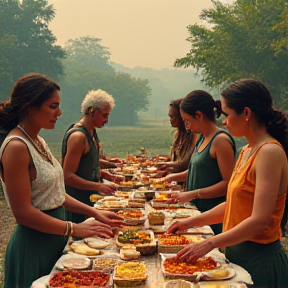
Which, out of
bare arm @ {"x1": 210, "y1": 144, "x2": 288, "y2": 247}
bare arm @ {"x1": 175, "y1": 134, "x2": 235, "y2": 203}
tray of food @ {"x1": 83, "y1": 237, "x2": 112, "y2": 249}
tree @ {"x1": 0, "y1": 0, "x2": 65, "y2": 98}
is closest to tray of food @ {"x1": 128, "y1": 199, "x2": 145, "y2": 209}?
bare arm @ {"x1": 175, "y1": 134, "x2": 235, "y2": 203}

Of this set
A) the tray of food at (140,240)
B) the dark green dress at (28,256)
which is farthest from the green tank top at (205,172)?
the dark green dress at (28,256)

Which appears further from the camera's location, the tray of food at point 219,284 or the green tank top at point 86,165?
the green tank top at point 86,165

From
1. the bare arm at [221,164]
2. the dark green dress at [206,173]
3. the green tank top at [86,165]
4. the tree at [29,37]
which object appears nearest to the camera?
the bare arm at [221,164]

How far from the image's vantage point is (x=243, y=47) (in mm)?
24328

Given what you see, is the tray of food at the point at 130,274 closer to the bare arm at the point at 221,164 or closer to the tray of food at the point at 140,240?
the tray of food at the point at 140,240

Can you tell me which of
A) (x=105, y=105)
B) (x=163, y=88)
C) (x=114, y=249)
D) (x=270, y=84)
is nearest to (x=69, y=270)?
(x=114, y=249)

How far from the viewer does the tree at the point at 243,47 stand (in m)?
22.8

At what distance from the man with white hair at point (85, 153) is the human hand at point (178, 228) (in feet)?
4.89

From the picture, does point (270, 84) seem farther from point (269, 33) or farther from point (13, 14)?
point (13, 14)

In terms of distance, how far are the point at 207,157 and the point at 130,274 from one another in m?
1.67

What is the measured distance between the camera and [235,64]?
24234mm

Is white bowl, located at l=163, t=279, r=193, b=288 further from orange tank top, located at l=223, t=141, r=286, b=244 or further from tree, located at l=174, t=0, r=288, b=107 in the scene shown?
tree, located at l=174, t=0, r=288, b=107

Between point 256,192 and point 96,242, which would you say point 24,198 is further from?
point 256,192

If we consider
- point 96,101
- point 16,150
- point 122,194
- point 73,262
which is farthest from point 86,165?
point 73,262
